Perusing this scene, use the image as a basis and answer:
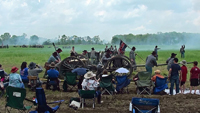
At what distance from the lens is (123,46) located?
41.0ft

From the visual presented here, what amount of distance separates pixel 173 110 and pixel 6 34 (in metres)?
164

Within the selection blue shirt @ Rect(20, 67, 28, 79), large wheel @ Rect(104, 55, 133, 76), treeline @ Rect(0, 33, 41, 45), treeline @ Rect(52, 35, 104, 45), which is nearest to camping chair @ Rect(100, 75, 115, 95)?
large wheel @ Rect(104, 55, 133, 76)

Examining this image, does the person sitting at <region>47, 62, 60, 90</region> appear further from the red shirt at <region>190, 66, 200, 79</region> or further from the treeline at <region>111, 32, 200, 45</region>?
the treeline at <region>111, 32, 200, 45</region>

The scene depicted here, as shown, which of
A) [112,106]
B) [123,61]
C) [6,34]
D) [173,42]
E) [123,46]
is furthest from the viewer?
[6,34]

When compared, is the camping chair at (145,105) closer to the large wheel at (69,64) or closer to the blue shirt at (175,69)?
the blue shirt at (175,69)

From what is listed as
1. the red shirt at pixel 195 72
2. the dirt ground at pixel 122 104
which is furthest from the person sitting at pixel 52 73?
the red shirt at pixel 195 72

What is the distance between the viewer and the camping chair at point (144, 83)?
8406 millimetres

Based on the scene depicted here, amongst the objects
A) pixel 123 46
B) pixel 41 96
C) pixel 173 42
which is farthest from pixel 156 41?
pixel 41 96

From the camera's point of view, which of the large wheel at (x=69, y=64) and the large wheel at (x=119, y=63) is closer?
the large wheel at (x=119, y=63)

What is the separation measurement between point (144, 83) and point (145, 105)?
3.34m

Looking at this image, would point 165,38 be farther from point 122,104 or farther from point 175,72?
point 122,104

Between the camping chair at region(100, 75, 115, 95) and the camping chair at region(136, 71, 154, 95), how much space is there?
0.96 m

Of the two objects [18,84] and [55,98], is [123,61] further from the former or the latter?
[18,84]

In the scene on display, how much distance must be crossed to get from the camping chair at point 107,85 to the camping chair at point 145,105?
3.09 meters
